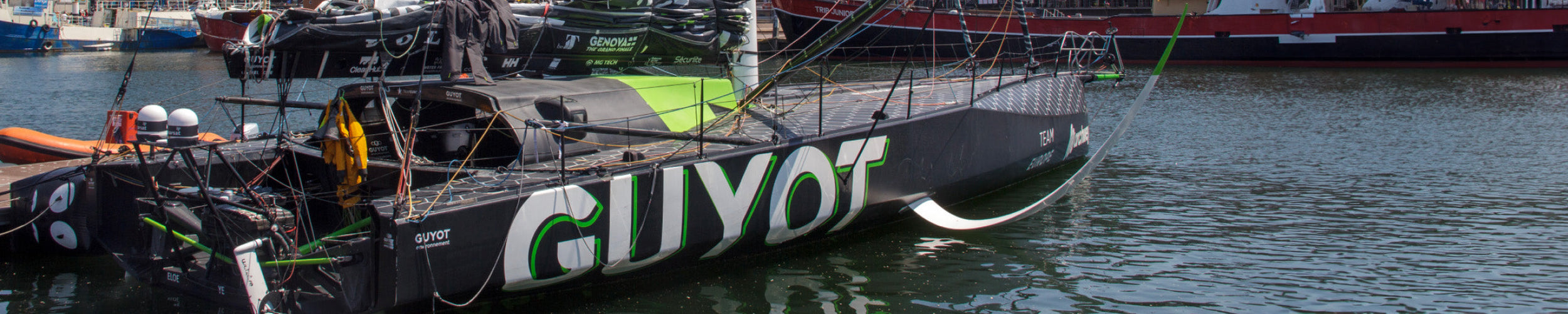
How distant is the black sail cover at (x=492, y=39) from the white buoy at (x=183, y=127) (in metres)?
1.33

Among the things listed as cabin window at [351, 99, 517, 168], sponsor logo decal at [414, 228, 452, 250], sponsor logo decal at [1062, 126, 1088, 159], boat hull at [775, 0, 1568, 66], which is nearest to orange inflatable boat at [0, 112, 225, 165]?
cabin window at [351, 99, 517, 168]

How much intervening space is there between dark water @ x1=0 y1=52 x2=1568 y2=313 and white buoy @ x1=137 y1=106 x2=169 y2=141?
1.43 metres

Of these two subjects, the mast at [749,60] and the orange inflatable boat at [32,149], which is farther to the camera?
the orange inflatable boat at [32,149]

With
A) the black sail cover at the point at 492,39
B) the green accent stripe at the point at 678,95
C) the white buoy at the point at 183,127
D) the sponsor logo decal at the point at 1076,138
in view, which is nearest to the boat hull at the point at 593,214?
the white buoy at the point at 183,127

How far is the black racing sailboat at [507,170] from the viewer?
6.78 m

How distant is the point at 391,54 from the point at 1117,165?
31.5ft

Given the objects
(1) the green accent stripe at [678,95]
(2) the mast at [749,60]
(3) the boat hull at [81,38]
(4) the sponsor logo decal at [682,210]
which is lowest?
(4) the sponsor logo decal at [682,210]

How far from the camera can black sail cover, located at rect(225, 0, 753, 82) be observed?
8.03 meters

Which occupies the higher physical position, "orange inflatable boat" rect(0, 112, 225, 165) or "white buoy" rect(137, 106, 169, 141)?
"white buoy" rect(137, 106, 169, 141)

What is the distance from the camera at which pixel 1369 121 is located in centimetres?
1848

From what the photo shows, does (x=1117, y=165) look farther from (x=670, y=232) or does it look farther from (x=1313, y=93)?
(x=1313, y=93)

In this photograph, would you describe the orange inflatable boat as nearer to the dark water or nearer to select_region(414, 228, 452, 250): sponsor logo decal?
the dark water

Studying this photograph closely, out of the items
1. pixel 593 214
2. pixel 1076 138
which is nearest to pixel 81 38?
pixel 1076 138

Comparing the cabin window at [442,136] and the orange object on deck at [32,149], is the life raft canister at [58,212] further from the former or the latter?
the orange object on deck at [32,149]
